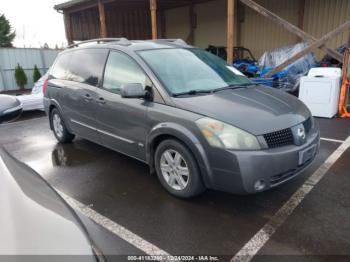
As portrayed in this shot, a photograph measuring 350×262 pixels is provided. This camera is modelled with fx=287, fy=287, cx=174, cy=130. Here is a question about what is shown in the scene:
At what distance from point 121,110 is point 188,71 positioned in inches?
37.4

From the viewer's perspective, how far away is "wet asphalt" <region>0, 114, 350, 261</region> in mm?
2396

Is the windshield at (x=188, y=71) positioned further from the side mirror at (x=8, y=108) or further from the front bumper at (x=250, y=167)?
the side mirror at (x=8, y=108)

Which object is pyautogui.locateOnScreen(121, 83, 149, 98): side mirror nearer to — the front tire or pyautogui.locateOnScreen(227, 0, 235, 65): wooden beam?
the front tire

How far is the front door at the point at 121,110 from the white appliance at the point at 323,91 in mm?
4757

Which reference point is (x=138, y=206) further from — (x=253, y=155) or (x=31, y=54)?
(x=31, y=54)

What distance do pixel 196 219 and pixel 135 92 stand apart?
1.47 m

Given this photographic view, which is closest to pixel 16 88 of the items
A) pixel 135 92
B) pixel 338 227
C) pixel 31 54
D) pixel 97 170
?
pixel 31 54

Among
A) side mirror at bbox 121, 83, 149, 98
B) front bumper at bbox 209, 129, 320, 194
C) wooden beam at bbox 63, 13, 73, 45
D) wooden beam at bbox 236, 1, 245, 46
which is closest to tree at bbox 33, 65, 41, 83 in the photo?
wooden beam at bbox 63, 13, 73, 45

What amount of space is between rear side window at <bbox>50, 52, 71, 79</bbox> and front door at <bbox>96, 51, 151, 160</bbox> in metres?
1.32

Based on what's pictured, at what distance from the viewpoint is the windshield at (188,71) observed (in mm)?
3275

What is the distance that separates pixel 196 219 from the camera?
2.78 metres

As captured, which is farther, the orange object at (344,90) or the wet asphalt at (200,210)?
the orange object at (344,90)

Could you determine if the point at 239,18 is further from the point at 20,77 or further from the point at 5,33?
the point at 5,33

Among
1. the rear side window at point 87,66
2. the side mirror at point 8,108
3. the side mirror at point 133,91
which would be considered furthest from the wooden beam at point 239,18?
the side mirror at point 8,108
